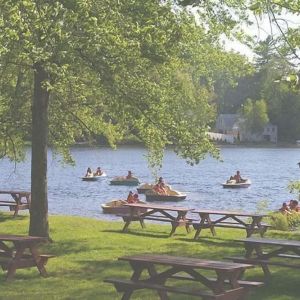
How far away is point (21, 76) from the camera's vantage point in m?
15.1

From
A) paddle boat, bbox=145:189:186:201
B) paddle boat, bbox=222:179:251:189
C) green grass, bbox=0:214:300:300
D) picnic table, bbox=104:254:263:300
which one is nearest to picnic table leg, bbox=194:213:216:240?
green grass, bbox=0:214:300:300

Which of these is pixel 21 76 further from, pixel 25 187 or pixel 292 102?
pixel 292 102

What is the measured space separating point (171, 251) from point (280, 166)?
67.8 m

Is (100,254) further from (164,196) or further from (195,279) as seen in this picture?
(164,196)

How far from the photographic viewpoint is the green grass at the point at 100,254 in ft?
31.1

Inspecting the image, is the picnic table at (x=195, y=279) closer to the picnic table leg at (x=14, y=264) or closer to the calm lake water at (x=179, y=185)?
the picnic table leg at (x=14, y=264)

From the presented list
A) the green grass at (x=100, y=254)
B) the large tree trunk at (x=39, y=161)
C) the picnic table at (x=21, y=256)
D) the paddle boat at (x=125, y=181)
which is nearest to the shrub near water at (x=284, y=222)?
the green grass at (x=100, y=254)

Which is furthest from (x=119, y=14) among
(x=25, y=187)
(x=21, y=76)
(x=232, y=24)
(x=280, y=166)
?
(x=280, y=166)

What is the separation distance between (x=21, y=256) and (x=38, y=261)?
0.29m

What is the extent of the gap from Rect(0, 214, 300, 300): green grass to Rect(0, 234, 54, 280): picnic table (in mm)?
200

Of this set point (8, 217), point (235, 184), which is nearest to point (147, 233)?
point (8, 217)

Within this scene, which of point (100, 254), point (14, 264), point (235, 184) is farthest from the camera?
point (235, 184)

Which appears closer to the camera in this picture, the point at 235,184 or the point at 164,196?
the point at 164,196

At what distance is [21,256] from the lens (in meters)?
10.2
